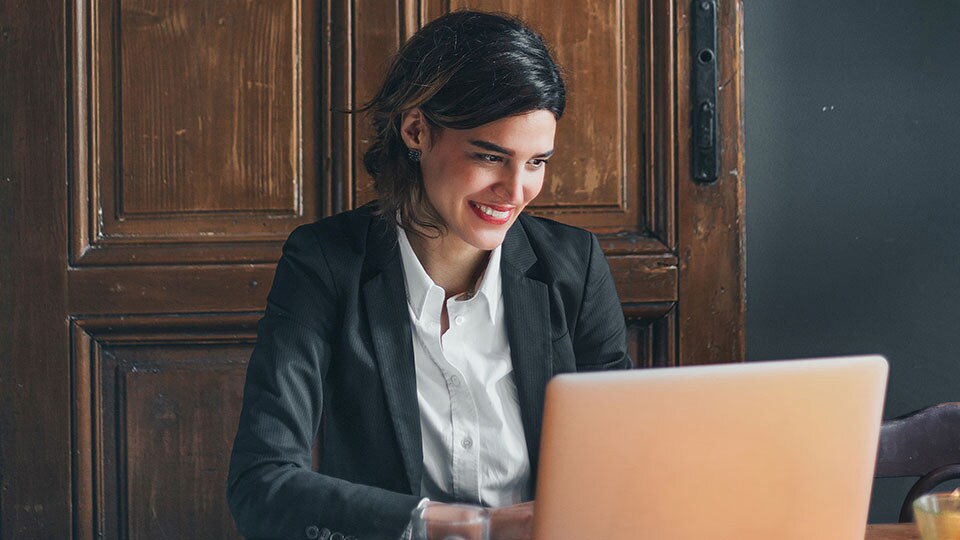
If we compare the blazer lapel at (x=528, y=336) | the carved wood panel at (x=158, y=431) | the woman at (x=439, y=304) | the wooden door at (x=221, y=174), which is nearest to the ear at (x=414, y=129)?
the woman at (x=439, y=304)

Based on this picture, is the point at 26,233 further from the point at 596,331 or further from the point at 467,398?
the point at 596,331

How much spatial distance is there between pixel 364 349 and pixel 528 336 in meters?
0.28

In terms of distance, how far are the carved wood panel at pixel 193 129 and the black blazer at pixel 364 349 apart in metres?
0.56

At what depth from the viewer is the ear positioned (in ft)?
5.02

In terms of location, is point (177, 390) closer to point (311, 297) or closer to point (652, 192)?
point (311, 297)

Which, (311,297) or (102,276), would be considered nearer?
(311,297)

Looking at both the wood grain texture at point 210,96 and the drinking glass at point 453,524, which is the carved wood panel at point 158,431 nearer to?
the wood grain texture at point 210,96

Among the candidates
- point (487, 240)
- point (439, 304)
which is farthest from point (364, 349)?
point (487, 240)

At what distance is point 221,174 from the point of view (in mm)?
2092

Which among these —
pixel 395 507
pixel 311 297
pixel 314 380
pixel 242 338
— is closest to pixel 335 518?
pixel 395 507

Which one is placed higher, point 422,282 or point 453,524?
point 422,282

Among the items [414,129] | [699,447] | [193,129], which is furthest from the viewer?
[193,129]

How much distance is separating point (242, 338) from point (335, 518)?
41.2 inches

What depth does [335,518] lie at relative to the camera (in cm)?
115
